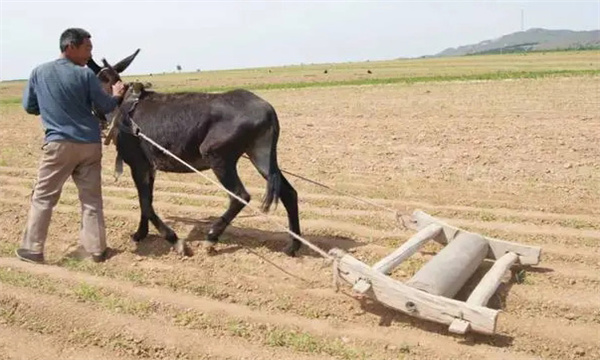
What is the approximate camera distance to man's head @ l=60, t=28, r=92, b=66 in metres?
6.57

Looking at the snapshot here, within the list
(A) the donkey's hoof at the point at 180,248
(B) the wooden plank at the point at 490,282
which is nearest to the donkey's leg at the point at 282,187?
(A) the donkey's hoof at the point at 180,248

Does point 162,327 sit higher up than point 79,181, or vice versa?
point 79,181

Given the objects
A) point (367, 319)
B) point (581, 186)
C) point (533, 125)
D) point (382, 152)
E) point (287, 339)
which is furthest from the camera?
point (533, 125)

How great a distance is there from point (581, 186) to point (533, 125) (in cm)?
554

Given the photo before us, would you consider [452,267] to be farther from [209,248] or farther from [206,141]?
[206,141]

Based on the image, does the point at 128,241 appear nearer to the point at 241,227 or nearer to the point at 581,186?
the point at 241,227

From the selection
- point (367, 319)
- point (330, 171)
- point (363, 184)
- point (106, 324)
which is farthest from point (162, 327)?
point (330, 171)

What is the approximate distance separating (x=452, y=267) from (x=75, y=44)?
4.35 metres

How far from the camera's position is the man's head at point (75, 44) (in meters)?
6.57

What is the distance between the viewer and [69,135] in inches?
261

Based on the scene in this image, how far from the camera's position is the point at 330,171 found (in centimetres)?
1118

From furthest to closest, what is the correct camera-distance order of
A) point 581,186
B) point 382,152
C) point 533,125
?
1. point 533,125
2. point 382,152
3. point 581,186

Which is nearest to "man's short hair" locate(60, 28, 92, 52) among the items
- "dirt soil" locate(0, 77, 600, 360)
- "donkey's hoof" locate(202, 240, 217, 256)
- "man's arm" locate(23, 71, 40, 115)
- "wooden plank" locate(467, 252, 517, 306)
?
"man's arm" locate(23, 71, 40, 115)

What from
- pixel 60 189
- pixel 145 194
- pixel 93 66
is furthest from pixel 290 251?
pixel 93 66
